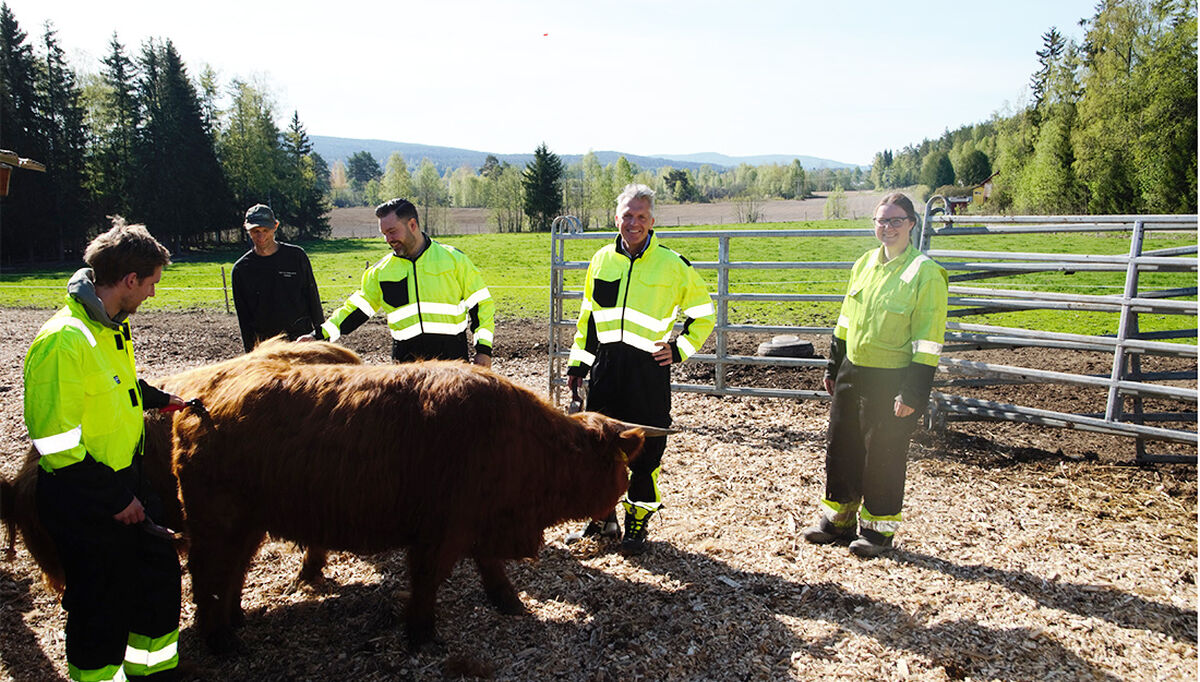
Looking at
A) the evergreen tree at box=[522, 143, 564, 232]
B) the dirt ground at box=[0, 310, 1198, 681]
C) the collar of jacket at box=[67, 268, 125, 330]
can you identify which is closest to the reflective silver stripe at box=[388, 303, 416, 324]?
the dirt ground at box=[0, 310, 1198, 681]

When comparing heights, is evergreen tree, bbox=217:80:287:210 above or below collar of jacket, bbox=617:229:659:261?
above

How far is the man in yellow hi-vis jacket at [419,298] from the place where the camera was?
4.73 meters

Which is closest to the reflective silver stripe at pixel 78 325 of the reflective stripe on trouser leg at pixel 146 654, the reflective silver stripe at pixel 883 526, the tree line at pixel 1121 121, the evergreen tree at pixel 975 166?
the reflective stripe on trouser leg at pixel 146 654

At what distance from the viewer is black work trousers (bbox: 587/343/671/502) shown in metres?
4.52

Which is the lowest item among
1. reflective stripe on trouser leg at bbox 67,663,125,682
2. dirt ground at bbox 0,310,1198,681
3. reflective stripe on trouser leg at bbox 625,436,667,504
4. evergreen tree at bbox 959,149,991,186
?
dirt ground at bbox 0,310,1198,681

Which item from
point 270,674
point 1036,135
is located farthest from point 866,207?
point 270,674

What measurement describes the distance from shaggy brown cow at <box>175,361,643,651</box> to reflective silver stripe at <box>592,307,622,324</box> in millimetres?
1078

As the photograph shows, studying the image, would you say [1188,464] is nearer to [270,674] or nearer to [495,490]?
[495,490]

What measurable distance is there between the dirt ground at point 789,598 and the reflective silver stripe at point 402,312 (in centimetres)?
165

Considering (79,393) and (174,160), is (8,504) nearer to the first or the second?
(79,393)

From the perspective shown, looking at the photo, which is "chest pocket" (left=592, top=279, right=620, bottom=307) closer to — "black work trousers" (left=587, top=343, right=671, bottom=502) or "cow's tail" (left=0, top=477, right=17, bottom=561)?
"black work trousers" (left=587, top=343, right=671, bottom=502)

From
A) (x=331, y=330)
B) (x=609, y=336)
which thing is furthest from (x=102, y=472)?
(x=609, y=336)

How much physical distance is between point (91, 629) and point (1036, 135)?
60.7 meters

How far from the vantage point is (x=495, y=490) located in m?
3.47
